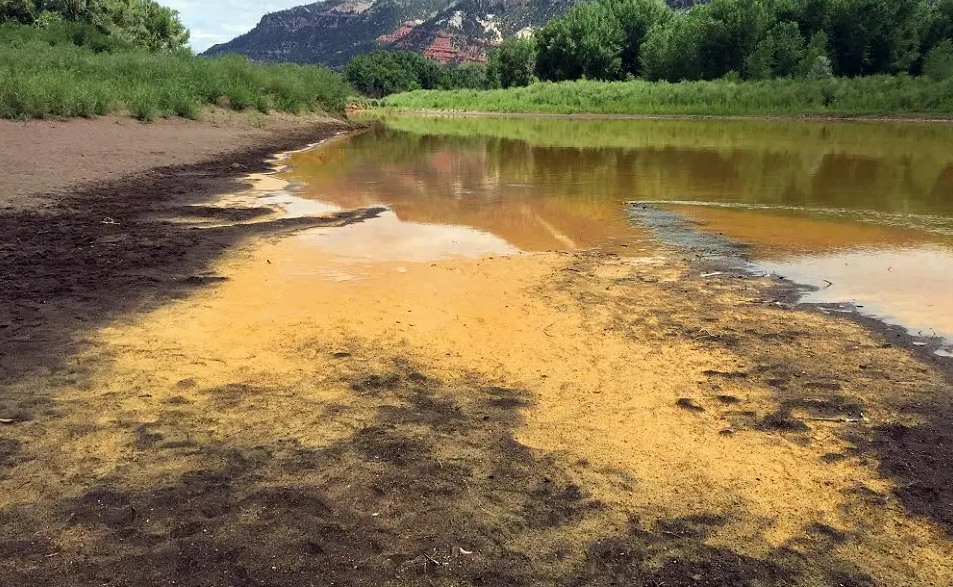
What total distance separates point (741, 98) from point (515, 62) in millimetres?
41050

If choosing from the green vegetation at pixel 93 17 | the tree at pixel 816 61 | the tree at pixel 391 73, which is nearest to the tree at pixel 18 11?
the green vegetation at pixel 93 17

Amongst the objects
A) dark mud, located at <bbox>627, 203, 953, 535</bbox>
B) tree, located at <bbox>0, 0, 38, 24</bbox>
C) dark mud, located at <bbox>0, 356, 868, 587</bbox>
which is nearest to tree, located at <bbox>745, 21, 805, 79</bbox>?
tree, located at <bbox>0, 0, 38, 24</bbox>

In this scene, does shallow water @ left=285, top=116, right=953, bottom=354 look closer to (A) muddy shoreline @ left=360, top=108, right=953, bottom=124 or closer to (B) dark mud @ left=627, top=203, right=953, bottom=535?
(B) dark mud @ left=627, top=203, right=953, bottom=535

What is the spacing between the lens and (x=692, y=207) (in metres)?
10.7

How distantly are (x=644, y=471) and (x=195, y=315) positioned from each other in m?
3.86

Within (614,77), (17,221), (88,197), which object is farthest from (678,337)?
(614,77)

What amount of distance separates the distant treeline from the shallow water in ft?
120

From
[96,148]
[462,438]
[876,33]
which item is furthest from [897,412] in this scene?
[876,33]

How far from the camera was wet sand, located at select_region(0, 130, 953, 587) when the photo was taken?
2.58 metres

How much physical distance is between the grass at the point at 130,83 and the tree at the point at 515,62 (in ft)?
163

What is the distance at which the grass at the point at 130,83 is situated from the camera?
16.4m

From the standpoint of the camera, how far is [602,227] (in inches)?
360

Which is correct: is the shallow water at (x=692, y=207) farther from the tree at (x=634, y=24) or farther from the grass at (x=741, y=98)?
the tree at (x=634, y=24)

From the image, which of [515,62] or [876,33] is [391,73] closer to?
[515,62]
